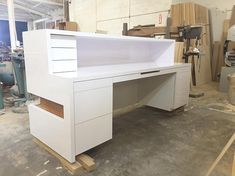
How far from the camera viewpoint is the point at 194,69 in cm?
492

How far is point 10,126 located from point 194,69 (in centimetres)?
423

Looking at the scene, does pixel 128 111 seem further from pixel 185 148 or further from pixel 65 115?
pixel 65 115

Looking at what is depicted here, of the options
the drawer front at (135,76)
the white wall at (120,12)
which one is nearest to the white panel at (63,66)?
the drawer front at (135,76)

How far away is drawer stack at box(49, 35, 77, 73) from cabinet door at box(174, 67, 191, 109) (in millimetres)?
1664

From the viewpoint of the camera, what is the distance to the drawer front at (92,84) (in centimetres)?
152

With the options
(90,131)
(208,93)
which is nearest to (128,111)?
(90,131)

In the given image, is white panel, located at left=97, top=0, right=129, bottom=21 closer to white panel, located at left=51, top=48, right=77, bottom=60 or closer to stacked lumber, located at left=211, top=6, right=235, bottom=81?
stacked lumber, located at left=211, top=6, right=235, bottom=81

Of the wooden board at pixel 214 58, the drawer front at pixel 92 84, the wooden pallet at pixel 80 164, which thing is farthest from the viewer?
the wooden board at pixel 214 58

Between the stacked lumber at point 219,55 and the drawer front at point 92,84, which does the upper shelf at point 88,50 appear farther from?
the stacked lumber at point 219,55

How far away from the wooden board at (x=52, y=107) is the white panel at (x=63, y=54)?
441mm

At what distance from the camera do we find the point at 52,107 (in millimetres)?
1882

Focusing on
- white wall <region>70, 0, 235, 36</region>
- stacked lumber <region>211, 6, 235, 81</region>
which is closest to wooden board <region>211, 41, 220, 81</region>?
stacked lumber <region>211, 6, 235, 81</region>

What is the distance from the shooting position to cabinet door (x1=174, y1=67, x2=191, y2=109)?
9.43ft

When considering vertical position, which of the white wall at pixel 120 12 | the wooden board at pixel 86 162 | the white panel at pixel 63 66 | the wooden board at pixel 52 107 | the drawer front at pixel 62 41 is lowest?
the wooden board at pixel 86 162
